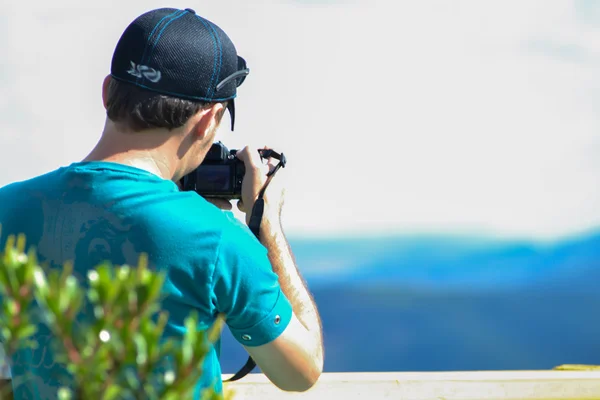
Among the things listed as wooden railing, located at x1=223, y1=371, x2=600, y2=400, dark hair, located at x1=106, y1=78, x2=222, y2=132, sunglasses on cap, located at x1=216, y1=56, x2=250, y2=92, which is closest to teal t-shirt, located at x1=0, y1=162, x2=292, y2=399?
dark hair, located at x1=106, y1=78, x2=222, y2=132

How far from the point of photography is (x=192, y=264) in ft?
5.28

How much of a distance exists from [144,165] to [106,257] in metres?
0.23

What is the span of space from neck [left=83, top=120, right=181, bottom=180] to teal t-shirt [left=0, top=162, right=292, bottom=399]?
0.15 feet

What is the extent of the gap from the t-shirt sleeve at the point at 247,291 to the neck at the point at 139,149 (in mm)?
232

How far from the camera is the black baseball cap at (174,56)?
1.70 meters

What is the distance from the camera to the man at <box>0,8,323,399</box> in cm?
160

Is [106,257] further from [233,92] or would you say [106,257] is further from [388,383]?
[388,383]

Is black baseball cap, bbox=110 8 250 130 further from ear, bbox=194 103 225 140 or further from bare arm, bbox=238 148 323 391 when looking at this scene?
bare arm, bbox=238 148 323 391

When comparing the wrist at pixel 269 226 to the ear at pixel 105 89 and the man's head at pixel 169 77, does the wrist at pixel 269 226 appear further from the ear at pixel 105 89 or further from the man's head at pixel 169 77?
the ear at pixel 105 89

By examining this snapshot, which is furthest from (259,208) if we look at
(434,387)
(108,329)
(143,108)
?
(434,387)

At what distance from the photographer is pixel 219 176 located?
2182 millimetres

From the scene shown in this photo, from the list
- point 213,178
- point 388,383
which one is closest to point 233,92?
point 213,178

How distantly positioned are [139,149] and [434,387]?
7.09 ft

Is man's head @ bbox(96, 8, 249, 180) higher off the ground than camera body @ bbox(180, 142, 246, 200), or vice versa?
man's head @ bbox(96, 8, 249, 180)
